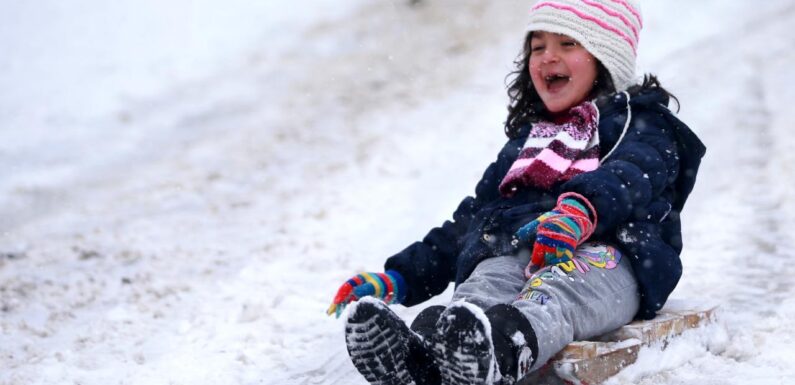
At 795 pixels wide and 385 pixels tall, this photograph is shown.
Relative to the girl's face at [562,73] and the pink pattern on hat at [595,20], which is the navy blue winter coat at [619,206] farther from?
the pink pattern on hat at [595,20]

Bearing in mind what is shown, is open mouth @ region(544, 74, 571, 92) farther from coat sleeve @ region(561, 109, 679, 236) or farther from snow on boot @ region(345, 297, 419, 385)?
snow on boot @ region(345, 297, 419, 385)

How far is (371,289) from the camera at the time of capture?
284cm

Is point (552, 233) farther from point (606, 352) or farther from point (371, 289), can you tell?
point (371, 289)

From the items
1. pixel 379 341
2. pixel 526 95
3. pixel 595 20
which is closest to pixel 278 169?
pixel 526 95

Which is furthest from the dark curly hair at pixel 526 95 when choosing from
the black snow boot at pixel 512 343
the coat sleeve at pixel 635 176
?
the black snow boot at pixel 512 343

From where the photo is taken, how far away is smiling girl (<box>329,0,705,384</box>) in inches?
84.5

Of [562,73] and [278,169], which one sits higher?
[278,169]

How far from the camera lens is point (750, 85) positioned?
7359 mm

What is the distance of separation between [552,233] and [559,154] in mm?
566

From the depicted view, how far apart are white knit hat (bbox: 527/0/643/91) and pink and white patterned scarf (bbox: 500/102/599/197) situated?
0.21 metres

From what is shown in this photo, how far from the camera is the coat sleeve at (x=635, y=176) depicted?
2490 millimetres

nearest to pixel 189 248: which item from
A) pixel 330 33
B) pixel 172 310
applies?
pixel 172 310

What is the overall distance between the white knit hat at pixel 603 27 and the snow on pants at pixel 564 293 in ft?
2.48

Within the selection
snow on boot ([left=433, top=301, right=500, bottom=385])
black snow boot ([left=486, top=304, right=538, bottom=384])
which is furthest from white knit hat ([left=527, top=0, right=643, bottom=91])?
snow on boot ([left=433, top=301, right=500, bottom=385])
